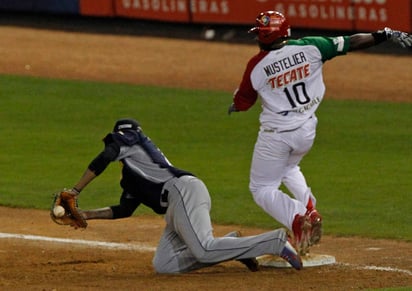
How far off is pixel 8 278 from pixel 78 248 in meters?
1.38

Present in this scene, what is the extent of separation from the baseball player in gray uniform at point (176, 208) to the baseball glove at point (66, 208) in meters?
0.05

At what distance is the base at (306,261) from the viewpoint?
959 centimetres

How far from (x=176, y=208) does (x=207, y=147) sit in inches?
258

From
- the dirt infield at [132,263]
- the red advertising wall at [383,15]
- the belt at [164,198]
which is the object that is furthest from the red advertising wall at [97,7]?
the belt at [164,198]

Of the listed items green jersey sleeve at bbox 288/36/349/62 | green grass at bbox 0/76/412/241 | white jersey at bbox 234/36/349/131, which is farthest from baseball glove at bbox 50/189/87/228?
green grass at bbox 0/76/412/241

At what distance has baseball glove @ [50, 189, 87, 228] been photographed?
9422 millimetres

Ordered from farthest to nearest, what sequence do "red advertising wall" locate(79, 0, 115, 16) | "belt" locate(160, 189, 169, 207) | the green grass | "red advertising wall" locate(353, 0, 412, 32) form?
1. "red advertising wall" locate(79, 0, 115, 16)
2. "red advertising wall" locate(353, 0, 412, 32)
3. the green grass
4. "belt" locate(160, 189, 169, 207)

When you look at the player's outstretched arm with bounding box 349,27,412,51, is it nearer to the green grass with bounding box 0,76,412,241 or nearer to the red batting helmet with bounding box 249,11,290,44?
the red batting helmet with bounding box 249,11,290,44

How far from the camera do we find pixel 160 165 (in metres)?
9.46

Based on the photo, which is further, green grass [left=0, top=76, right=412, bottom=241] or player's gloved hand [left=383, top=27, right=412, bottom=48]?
green grass [left=0, top=76, right=412, bottom=241]

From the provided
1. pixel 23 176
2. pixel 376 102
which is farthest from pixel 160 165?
pixel 376 102

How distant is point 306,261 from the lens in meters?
9.59

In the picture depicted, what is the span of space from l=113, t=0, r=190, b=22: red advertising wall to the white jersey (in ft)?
52.4

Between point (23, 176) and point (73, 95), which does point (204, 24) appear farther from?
point (23, 176)
